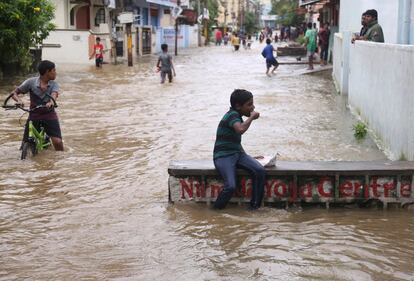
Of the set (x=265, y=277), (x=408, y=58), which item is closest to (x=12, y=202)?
(x=265, y=277)

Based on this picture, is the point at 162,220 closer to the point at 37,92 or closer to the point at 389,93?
the point at 37,92

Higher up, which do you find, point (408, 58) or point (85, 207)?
point (408, 58)

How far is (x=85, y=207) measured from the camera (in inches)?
261

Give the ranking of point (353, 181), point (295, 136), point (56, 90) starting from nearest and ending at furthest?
point (353, 181)
point (56, 90)
point (295, 136)

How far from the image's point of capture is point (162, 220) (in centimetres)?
614

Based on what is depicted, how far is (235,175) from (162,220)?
35.0 inches

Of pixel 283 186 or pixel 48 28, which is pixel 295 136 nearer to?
pixel 283 186

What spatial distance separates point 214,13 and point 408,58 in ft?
241

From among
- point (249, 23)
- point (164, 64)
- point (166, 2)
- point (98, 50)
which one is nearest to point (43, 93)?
point (164, 64)

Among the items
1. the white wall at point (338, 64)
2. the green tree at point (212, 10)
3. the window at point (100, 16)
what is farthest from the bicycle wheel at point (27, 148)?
the green tree at point (212, 10)

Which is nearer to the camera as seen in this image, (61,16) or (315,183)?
(315,183)

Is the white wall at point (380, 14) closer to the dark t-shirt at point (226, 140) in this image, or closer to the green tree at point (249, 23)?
the dark t-shirt at point (226, 140)

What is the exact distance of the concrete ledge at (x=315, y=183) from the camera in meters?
6.34

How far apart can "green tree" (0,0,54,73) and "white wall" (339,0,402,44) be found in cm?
1009
